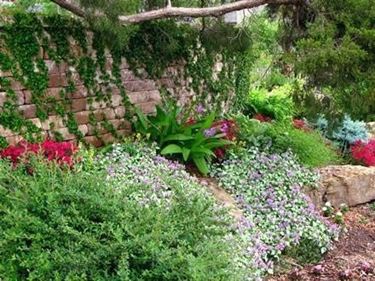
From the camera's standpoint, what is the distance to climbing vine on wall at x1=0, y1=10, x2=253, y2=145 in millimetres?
6469

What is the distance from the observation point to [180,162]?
7.19m

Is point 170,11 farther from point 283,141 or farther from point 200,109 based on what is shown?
point 200,109

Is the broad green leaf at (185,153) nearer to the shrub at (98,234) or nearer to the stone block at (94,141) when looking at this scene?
the stone block at (94,141)

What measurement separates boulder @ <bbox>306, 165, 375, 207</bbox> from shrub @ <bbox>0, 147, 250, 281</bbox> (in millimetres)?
2886

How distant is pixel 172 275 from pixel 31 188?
1.21 metres

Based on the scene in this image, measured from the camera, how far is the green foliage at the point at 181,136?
7.05 meters

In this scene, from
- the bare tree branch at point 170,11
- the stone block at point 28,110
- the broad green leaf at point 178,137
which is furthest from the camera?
the broad green leaf at point 178,137

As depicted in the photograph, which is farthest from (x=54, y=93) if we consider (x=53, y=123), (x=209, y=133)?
(x=209, y=133)

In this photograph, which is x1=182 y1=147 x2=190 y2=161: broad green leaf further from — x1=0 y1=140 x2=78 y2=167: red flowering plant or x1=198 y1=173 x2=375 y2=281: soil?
x1=0 y1=140 x2=78 y2=167: red flowering plant

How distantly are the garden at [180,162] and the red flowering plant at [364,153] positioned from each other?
2cm

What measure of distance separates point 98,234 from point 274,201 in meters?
2.92

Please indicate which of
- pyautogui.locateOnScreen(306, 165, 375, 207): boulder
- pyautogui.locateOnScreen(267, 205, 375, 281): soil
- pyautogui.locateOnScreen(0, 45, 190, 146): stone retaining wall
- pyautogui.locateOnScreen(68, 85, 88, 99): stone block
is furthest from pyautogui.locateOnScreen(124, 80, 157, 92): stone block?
pyautogui.locateOnScreen(267, 205, 375, 281): soil

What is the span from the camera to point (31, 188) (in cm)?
441

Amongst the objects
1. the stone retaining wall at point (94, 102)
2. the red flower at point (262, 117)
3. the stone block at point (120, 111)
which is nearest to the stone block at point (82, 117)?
the stone retaining wall at point (94, 102)
